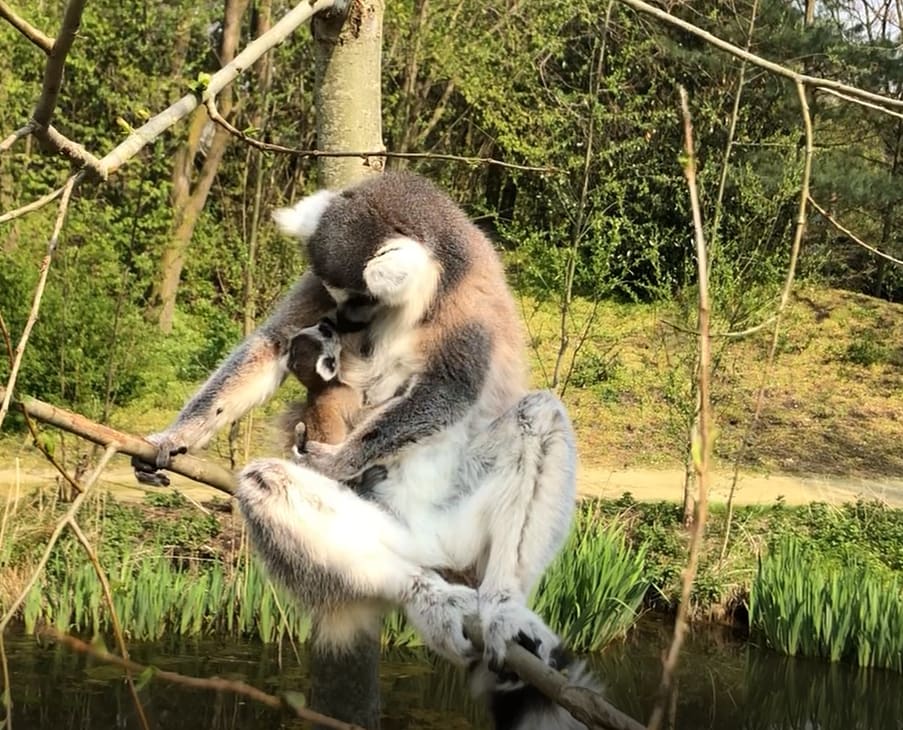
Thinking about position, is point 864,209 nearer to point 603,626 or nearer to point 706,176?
point 706,176

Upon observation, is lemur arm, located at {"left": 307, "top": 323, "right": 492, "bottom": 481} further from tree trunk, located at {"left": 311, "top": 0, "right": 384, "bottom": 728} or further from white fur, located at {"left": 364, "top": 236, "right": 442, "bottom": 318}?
tree trunk, located at {"left": 311, "top": 0, "right": 384, "bottom": 728}

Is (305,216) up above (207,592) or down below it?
above

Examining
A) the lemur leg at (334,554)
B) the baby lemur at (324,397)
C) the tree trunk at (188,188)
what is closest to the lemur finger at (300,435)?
the baby lemur at (324,397)

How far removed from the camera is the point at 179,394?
11273 mm

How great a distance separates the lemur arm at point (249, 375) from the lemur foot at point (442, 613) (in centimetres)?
89

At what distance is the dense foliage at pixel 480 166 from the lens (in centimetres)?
895

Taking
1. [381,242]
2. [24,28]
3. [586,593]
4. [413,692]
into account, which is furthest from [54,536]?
[413,692]

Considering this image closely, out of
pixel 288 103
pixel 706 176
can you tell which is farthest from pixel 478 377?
pixel 288 103

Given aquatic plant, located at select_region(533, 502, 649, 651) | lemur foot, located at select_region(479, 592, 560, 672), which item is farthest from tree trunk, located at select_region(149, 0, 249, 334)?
lemur foot, located at select_region(479, 592, 560, 672)

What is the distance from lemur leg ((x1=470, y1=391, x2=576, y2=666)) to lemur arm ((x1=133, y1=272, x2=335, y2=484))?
33.2 inches

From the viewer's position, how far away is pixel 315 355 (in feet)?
11.0

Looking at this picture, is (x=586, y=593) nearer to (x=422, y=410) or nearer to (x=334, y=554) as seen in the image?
(x=422, y=410)

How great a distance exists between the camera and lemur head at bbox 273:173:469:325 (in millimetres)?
3227

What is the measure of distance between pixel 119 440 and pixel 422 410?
1049 mm
